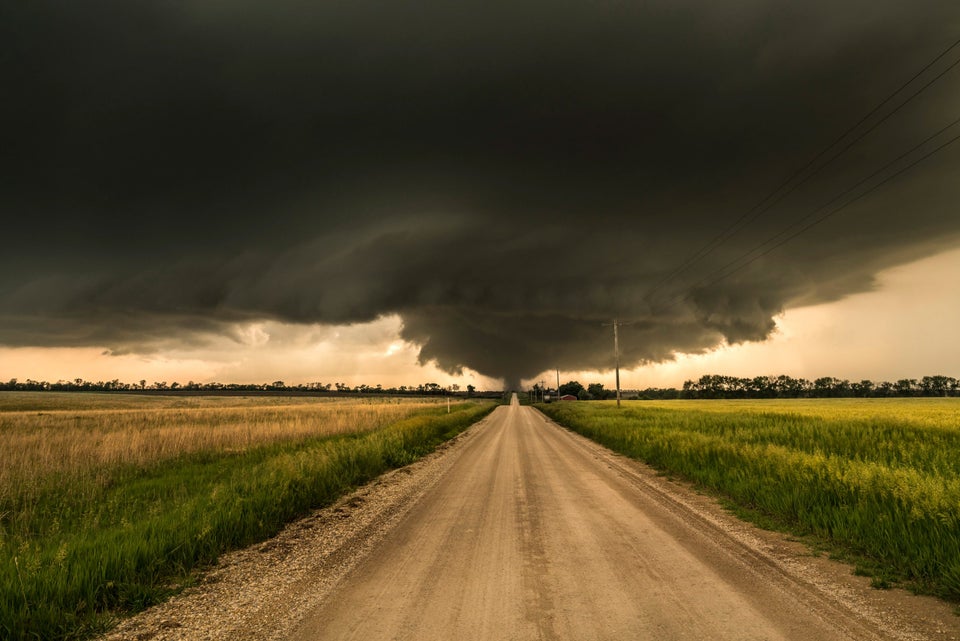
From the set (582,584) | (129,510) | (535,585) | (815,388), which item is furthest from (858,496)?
(815,388)

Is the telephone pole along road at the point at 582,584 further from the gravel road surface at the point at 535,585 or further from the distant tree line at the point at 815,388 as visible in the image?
the distant tree line at the point at 815,388

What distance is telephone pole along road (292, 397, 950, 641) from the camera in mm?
4180

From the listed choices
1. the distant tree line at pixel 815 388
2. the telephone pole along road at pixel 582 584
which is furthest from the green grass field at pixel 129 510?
the distant tree line at pixel 815 388

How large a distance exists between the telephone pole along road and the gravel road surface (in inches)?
0.9

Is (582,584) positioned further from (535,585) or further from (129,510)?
(129,510)

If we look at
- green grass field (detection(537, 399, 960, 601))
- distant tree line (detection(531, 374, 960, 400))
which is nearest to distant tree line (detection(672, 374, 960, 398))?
distant tree line (detection(531, 374, 960, 400))

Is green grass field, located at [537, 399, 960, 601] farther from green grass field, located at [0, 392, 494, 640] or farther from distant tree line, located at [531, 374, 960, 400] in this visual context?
distant tree line, located at [531, 374, 960, 400]

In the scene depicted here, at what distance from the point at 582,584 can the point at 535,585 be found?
54 cm

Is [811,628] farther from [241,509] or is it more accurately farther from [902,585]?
[241,509]

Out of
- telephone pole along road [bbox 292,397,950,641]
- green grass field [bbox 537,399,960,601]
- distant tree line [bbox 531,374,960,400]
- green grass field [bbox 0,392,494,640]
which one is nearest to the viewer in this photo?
telephone pole along road [bbox 292,397,950,641]

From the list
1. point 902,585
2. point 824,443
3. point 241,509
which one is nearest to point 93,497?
point 241,509

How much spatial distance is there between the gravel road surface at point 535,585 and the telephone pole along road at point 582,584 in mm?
22

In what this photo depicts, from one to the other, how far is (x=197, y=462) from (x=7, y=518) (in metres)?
7.10

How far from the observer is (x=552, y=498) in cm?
1002
